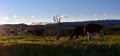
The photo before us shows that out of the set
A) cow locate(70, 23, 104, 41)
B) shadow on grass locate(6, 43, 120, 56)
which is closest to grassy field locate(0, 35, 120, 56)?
shadow on grass locate(6, 43, 120, 56)

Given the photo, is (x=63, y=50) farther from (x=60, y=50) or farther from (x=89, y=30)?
(x=89, y=30)

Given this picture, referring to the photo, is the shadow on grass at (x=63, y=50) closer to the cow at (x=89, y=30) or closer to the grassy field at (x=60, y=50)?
the grassy field at (x=60, y=50)

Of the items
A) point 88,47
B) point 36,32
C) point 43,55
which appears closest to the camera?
point 43,55

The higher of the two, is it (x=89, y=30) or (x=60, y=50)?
(x=89, y=30)

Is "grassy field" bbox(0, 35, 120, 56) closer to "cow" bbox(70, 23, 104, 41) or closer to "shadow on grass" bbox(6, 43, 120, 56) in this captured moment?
"shadow on grass" bbox(6, 43, 120, 56)

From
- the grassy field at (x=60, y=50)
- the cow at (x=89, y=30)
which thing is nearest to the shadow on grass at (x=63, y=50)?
the grassy field at (x=60, y=50)

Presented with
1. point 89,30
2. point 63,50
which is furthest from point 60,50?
point 89,30

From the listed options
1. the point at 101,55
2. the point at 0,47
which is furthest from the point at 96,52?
the point at 0,47

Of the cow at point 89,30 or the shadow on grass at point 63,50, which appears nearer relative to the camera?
the shadow on grass at point 63,50

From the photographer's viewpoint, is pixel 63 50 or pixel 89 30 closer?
pixel 63 50

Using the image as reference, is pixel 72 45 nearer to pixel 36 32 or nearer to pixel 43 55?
pixel 43 55

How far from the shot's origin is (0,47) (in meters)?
19.6

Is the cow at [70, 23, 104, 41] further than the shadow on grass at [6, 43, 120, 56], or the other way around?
the cow at [70, 23, 104, 41]

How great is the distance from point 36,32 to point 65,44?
3401 centimetres
